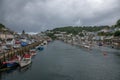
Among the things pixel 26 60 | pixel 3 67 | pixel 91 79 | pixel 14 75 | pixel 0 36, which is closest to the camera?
pixel 91 79

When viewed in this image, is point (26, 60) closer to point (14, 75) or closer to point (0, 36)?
point (14, 75)

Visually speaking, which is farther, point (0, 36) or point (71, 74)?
point (0, 36)

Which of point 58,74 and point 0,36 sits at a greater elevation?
point 0,36

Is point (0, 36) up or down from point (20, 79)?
up

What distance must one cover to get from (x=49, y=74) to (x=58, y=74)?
1778 mm

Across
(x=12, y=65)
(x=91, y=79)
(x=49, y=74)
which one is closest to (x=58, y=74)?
(x=49, y=74)

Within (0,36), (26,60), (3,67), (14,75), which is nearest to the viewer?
(14,75)

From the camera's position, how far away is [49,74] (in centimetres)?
4419

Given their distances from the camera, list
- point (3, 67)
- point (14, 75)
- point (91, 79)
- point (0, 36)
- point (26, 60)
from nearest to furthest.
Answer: point (91, 79), point (14, 75), point (3, 67), point (26, 60), point (0, 36)

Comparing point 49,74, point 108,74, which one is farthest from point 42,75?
point 108,74

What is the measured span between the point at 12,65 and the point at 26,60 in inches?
197

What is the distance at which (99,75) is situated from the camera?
42719 mm

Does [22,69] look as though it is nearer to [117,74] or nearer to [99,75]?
[99,75]

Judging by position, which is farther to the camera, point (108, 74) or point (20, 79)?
point (108, 74)
